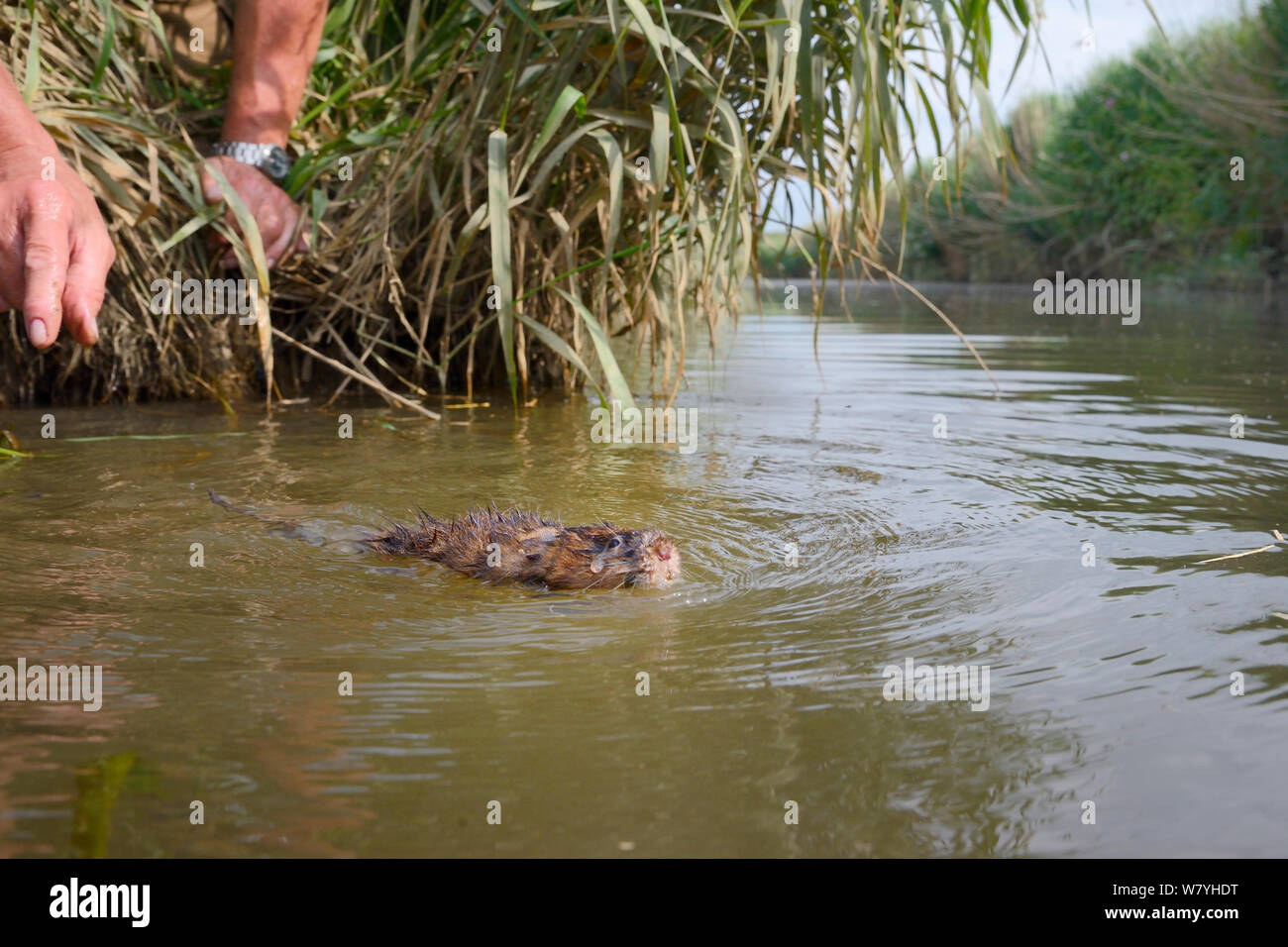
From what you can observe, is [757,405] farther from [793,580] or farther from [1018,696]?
[1018,696]

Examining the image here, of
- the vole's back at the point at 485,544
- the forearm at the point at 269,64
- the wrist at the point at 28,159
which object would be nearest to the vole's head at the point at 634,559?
the vole's back at the point at 485,544

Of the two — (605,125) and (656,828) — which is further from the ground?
(605,125)

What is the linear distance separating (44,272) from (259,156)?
2847 millimetres

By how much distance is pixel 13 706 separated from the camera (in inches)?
84.4

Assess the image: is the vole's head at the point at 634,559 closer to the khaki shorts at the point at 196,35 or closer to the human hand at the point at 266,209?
A: the human hand at the point at 266,209

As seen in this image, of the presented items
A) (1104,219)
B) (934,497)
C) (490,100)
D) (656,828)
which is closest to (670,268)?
(490,100)

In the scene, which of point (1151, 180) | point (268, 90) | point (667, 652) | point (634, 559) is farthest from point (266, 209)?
point (1151, 180)

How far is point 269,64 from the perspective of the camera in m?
5.20

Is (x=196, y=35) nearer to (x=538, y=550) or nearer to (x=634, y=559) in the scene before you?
(x=538, y=550)

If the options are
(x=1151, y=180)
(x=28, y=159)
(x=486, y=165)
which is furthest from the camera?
(x=1151, y=180)

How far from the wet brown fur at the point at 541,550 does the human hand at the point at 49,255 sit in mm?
920

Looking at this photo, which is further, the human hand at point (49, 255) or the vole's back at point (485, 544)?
the vole's back at point (485, 544)

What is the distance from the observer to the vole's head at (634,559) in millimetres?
2877
